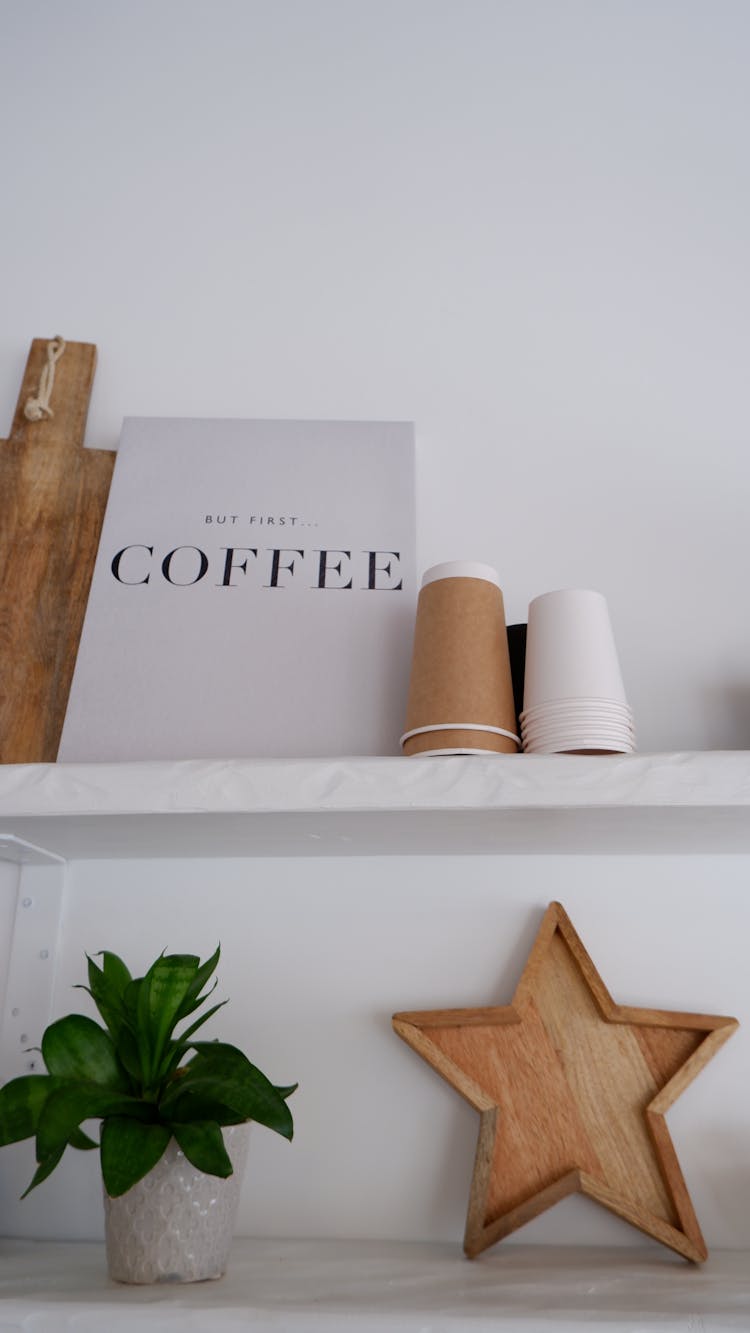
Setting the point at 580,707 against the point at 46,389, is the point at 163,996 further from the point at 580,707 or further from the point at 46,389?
the point at 46,389

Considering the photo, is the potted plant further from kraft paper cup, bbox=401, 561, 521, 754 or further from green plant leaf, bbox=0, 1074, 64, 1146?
kraft paper cup, bbox=401, 561, 521, 754

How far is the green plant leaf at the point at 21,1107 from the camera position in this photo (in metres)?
0.56

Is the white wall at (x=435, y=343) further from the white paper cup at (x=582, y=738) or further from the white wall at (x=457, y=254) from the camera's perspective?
the white paper cup at (x=582, y=738)

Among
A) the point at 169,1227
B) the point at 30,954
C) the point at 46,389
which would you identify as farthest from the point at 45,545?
the point at 169,1227

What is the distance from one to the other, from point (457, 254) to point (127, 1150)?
3.03ft

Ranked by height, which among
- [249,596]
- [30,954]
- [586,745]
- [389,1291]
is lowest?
[389,1291]

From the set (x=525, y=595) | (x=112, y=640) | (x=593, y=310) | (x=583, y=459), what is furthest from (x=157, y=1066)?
(x=593, y=310)

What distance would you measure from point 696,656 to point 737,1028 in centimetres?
32

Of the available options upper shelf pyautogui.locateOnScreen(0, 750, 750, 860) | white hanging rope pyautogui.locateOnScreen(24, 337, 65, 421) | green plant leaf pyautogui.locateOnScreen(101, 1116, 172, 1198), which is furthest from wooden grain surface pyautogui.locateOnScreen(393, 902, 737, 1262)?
white hanging rope pyautogui.locateOnScreen(24, 337, 65, 421)

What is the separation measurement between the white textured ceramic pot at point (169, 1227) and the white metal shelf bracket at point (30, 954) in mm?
208

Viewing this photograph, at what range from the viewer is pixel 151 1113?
587mm

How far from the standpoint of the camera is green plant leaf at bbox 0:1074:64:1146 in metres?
0.56

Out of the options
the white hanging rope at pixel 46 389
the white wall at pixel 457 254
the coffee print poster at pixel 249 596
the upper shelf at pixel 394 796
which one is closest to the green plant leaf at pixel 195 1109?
the upper shelf at pixel 394 796

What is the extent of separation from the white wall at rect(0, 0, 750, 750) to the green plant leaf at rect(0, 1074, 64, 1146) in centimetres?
55
